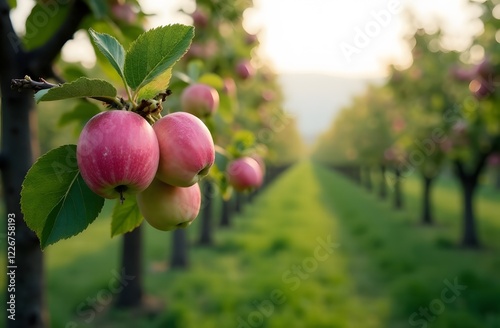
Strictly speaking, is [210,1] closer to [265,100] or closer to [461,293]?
[265,100]

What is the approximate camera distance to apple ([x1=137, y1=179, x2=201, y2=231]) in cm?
88

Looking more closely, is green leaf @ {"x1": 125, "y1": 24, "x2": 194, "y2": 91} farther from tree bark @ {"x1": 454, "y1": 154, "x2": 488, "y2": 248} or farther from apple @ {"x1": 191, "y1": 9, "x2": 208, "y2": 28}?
tree bark @ {"x1": 454, "y1": 154, "x2": 488, "y2": 248}

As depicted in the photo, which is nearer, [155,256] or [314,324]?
[314,324]

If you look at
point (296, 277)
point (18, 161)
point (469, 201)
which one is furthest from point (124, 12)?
point (469, 201)

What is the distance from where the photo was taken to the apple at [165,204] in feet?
2.88

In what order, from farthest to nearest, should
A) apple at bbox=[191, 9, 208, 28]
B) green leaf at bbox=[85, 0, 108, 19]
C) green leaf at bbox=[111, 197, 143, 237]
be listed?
apple at bbox=[191, 9, 208, 28] → green leaf at bbox=[85, 0, 108, 19] → green leaf at bbox=[111, 197, 143, 237]

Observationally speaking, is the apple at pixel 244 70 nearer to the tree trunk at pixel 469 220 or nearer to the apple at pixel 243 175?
the apple at pixel 243 175

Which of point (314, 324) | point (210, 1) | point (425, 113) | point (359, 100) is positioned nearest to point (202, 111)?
point (210, 1)

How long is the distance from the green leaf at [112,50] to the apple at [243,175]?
809 millimetres

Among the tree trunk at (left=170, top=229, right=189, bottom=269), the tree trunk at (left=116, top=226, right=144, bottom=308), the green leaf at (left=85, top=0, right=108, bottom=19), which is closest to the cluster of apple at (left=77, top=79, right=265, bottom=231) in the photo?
the green leaf at (left=85, top=0, right=108, bottom=19)

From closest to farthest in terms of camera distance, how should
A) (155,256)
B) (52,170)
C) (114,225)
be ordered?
(52,170) → (114,225) → (155,256)

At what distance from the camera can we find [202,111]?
159 centimetres

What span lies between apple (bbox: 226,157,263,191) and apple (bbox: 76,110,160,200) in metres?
0.85

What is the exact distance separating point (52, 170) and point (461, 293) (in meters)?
6.61
